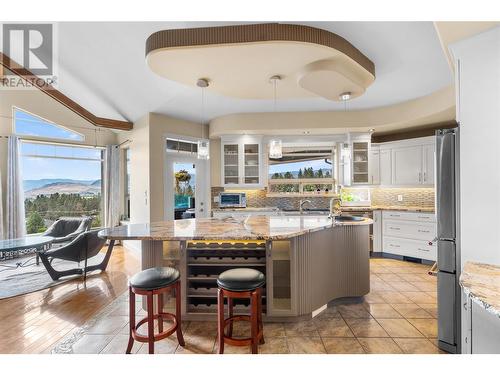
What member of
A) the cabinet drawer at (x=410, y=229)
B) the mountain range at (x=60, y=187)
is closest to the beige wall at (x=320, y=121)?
the cabinet drawer at (x=410, y=229)

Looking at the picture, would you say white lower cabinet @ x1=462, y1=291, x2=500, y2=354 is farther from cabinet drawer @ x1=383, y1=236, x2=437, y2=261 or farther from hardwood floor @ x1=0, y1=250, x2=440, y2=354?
cabinet drawer @ x1=383, y1=236, x2=437, y2=261

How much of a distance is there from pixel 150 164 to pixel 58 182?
9.17 ft

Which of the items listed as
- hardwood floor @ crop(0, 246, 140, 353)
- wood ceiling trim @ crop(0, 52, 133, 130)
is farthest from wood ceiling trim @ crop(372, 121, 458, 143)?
hardwood floor @ crop(0, 246, 140, 353)

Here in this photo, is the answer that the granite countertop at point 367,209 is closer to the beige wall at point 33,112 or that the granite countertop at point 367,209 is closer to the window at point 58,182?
the window at point 58,182

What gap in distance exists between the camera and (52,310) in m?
2.74

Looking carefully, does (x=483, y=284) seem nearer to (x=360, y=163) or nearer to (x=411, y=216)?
(x=411, y=216)

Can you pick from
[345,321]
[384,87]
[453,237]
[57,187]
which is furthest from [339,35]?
[57,187]

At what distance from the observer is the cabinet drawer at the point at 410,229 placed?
433cm

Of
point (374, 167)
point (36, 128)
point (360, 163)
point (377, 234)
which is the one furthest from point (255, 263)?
point (36, 128)

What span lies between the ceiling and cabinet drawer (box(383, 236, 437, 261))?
2556 mm

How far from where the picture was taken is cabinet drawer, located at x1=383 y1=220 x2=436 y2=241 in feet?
14.2

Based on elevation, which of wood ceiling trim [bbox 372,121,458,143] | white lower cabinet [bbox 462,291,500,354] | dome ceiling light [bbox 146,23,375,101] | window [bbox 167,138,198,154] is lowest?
white lower cabinet [bbox 462,291,500,354]

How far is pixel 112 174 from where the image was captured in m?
5.98

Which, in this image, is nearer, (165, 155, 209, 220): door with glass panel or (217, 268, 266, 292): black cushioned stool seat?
(217, 268, 266, 292): black cushioned stool seat
